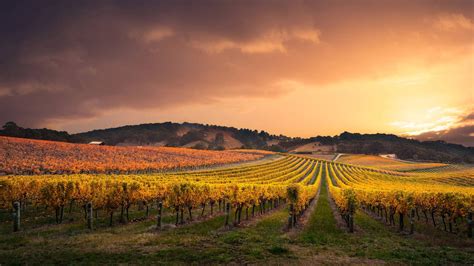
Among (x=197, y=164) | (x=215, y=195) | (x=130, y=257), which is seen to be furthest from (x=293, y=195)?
(x=197, y=164)

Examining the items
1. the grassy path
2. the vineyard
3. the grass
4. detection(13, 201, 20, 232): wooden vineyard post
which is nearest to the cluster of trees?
the vineyard

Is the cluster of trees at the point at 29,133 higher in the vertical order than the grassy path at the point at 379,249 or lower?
higher

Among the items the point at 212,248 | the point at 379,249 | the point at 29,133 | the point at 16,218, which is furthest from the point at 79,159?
the point at 379,249

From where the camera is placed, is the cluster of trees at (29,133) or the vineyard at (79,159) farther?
the cluster of trees at (29,133)

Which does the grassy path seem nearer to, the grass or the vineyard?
the grass

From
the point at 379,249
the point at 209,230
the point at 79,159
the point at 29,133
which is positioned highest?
the point at 29,133

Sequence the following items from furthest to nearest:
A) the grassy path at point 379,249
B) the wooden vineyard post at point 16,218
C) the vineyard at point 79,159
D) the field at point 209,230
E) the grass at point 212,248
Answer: the vineyard at point 79,159
the wooden vineyard post at point 16,218
the grassy path at point 379,249
the field at point 209,230
the grass at point 212,248

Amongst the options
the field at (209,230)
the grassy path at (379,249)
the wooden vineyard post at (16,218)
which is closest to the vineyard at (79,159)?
the field at (209,230)

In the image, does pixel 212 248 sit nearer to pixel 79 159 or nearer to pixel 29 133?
pixel 79 159

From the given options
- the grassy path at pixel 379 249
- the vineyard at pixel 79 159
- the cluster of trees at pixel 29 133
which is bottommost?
the grassy path at pixel 379 249

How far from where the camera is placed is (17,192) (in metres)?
33.3

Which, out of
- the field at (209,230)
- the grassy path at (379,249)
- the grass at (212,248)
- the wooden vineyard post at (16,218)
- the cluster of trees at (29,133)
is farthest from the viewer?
the cluster of trees at (29,133)

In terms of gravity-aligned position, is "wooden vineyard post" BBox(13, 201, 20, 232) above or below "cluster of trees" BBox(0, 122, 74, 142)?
below

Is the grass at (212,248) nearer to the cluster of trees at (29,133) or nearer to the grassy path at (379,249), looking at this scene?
the grassy path at (379,249)
